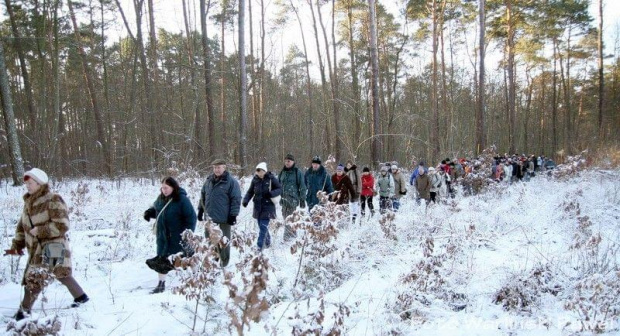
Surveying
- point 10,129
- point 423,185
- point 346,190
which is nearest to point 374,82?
point 423,185

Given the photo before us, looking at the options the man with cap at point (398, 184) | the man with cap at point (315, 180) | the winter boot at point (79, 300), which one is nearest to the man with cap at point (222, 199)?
the winter boot at point (79, 300)

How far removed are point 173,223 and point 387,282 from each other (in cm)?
308

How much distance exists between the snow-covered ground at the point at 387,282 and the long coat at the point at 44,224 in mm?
533

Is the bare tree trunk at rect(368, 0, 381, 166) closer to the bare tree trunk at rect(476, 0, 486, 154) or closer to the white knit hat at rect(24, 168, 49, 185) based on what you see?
the bare tree trunk at rect(476, 0, 486, 154)

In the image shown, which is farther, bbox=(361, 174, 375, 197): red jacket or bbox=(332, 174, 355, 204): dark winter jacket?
bbox=(361, 174, 375, 197): red jacket

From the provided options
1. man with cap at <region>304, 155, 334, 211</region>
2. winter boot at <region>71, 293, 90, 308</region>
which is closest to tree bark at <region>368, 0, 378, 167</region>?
man with cap at <region>304, 155, 334, 211</region>

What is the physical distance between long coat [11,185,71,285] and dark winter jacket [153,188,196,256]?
43.5 inches

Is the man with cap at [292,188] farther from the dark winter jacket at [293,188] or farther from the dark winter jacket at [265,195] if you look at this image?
the dark winter jacket at [265,195]

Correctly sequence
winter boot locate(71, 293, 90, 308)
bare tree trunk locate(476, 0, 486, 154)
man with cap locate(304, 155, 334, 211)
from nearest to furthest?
winter boot locate(71, 293, 90, 308), man with cap locate(304, 155, 334, 211), bare tree trunk locate(476, 0, 486, 154)

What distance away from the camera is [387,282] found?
536 cm

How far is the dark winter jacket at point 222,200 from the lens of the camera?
19.5ft

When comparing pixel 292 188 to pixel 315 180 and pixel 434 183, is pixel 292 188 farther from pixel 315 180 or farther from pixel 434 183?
pixel 434 183

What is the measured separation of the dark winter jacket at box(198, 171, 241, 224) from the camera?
5.95 meters

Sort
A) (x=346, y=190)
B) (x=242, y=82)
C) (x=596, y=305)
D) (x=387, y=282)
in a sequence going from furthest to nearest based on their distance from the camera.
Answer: (x=242, y=82), (x=346, y=190), (x=387, y=282), (x=596, y=305)
